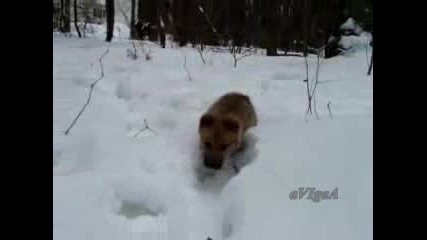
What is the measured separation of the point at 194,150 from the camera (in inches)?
72.5

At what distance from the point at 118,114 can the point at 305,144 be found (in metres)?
0.50

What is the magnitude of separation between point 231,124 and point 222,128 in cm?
3

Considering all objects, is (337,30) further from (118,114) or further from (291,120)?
(118,114)

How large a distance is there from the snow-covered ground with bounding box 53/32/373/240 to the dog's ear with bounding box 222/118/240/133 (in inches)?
2.0

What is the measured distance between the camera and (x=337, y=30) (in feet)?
6.16

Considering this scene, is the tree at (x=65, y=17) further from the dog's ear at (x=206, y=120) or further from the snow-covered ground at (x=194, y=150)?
the dog's ear at (x=206, y=120)

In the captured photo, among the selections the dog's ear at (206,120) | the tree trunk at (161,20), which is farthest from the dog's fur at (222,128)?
the tree trunk at (161,20)

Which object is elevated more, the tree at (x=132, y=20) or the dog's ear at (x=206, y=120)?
the tree at (x=132, y=20)

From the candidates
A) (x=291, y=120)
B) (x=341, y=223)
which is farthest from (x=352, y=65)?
(x=341, y=223)

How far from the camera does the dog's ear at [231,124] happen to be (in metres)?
1.84

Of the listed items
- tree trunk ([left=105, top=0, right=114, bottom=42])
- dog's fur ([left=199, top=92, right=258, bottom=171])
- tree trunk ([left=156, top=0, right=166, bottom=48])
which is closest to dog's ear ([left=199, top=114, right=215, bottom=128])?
dog's fur ([left=199, top=92, right=258, bottom=171])

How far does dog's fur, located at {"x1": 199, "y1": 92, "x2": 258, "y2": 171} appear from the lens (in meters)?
1.83
